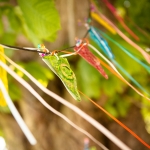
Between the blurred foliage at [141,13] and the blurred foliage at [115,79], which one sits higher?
the blurred foliage at [141,13]

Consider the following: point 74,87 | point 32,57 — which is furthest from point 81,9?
point 74,87

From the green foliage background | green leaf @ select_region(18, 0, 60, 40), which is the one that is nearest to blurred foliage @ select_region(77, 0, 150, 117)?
the green foliage background

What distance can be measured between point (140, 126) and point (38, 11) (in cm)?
74

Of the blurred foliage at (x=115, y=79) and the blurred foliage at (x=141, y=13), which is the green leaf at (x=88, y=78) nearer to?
the blurred foliage at (x=115, y=79)

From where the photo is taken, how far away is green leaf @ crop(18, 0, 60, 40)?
44 cm

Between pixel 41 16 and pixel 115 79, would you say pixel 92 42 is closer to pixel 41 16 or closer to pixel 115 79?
pixel 115 79

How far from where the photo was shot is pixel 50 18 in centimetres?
45

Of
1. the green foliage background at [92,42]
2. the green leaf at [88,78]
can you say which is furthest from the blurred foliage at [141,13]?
the green leaf at [88,78]

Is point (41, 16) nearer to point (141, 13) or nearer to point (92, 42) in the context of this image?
point (92, 42)

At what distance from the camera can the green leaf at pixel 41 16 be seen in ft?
1.46

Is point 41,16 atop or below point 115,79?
atop

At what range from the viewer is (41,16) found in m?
0.45

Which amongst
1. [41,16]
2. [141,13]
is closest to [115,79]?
[141,13]

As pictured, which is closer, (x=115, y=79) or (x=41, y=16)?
(x=41, y=16)
